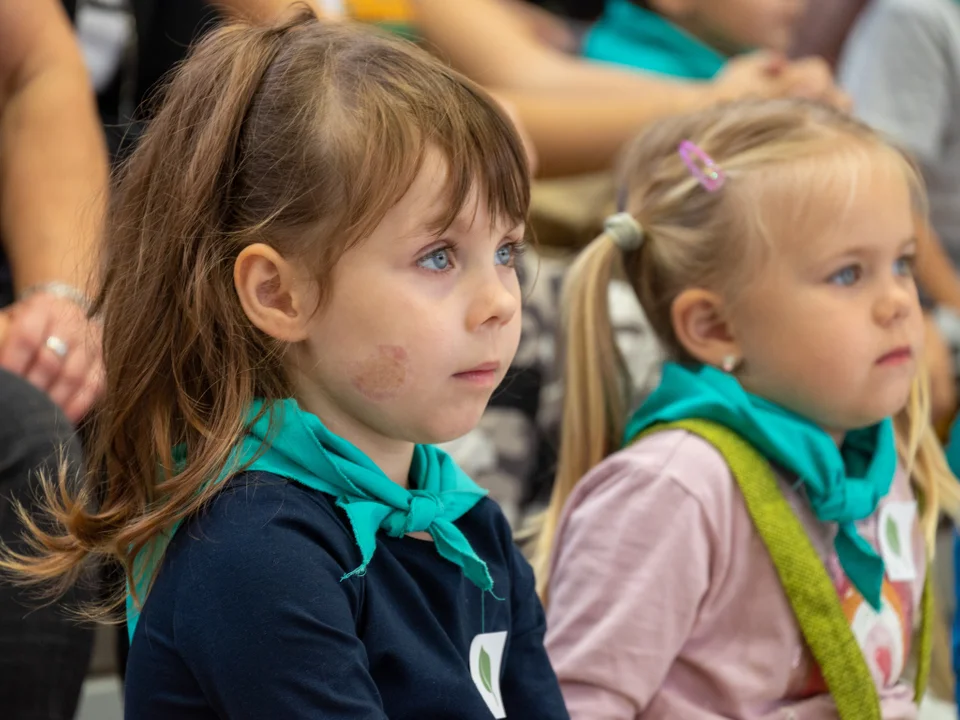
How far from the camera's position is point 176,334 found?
2.97 ft

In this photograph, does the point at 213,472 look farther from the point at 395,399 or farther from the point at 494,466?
the point at 494,466

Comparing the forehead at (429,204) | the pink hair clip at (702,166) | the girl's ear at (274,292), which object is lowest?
the pink hair clip at (702,166)

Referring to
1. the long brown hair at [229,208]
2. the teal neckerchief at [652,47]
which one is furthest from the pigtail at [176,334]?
the teal neckerchief at [652,47]

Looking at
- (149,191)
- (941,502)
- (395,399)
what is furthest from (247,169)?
(941,502)

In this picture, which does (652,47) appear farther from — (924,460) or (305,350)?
(305,350)

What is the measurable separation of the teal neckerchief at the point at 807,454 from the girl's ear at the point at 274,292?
493mm

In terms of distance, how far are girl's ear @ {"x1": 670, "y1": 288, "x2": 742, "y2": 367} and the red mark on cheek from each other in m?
0.50

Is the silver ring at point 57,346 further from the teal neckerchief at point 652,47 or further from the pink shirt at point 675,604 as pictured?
the teal neckerchief at point 652,47

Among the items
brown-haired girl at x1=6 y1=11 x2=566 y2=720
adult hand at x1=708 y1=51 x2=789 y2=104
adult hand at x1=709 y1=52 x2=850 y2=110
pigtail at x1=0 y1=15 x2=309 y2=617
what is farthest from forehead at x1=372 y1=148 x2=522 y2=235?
adult hand at x1=708 y1=51 x2=789 y2=104

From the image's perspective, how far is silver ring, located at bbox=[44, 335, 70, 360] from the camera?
3.84 ft

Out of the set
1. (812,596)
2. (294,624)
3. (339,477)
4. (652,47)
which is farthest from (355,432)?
(652,47)

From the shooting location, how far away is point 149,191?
932 mm

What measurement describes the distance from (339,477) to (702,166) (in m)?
0.60

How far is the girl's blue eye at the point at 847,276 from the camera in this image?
124 cm
